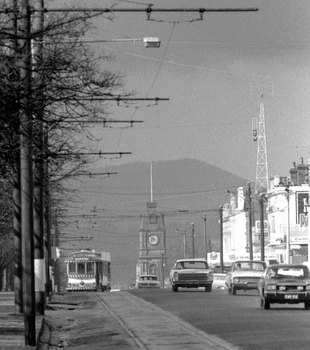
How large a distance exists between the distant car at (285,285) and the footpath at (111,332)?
326 centimetres

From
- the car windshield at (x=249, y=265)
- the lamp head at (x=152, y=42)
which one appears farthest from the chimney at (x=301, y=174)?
the lamp head at (x=152, y=42)

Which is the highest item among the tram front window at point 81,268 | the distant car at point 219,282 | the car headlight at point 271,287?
the tram front window at point 81,268

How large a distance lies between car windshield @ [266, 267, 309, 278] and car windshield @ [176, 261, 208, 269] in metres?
23.0

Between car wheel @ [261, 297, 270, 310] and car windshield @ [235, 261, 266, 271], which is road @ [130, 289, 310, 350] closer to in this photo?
car wheel @ [261, 297, 270, 310]

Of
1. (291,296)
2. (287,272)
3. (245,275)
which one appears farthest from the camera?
(245,275)

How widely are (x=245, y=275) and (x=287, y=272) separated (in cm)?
1641

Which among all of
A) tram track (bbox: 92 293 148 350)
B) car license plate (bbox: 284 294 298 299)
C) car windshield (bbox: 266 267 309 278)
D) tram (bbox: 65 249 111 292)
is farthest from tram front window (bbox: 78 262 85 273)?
car license plate (bbox: 284 294 298 299)

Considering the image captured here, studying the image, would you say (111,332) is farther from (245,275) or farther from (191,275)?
(191,275)

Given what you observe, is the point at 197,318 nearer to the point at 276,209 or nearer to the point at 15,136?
the point at 15,136

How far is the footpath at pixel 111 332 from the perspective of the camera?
23766 millimetres

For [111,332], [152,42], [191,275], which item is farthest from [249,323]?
[191,275]

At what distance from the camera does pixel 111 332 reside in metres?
28.6

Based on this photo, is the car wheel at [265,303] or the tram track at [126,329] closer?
the tram track at [126,329]

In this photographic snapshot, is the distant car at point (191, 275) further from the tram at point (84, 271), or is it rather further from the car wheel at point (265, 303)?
the tram at point (84, 271)
